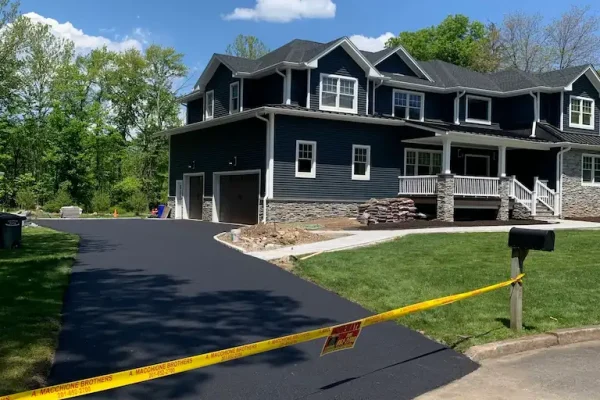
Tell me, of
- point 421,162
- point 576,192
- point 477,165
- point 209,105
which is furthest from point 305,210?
point 576,192

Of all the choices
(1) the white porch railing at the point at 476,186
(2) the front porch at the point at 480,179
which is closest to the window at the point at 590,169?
(2) the front porch at the point at 480,179

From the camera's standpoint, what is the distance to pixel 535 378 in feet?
17.2

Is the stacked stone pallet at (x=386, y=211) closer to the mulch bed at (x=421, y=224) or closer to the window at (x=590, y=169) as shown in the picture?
the mulch bed at (x=421, y=224)

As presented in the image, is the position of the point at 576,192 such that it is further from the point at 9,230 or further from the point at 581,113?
the point at 9,230

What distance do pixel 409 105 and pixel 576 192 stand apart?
9.00m

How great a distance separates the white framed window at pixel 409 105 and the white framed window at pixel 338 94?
9.09 feet

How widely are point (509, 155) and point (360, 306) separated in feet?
76.0

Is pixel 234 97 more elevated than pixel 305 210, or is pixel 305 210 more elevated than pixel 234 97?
pixel 234 97

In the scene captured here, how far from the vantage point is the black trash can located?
12.8 m

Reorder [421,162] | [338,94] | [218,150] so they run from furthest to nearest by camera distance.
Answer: [421,162] → [218,150] → [338,94]

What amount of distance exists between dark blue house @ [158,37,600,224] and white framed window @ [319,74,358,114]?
1.9 inches

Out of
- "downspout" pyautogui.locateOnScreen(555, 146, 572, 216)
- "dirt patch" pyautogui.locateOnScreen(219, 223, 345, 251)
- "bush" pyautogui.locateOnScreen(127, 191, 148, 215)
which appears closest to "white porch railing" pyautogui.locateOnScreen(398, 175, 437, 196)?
"downspout" pyautogui.locateOnScreen(555, 146, 572, 216)

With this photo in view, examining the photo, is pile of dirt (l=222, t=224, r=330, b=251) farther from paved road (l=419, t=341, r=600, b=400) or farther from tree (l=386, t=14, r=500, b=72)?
tree (l=386, t=14, r=500, b=72)

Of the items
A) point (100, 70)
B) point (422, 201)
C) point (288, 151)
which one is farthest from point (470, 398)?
point (100, 70)
